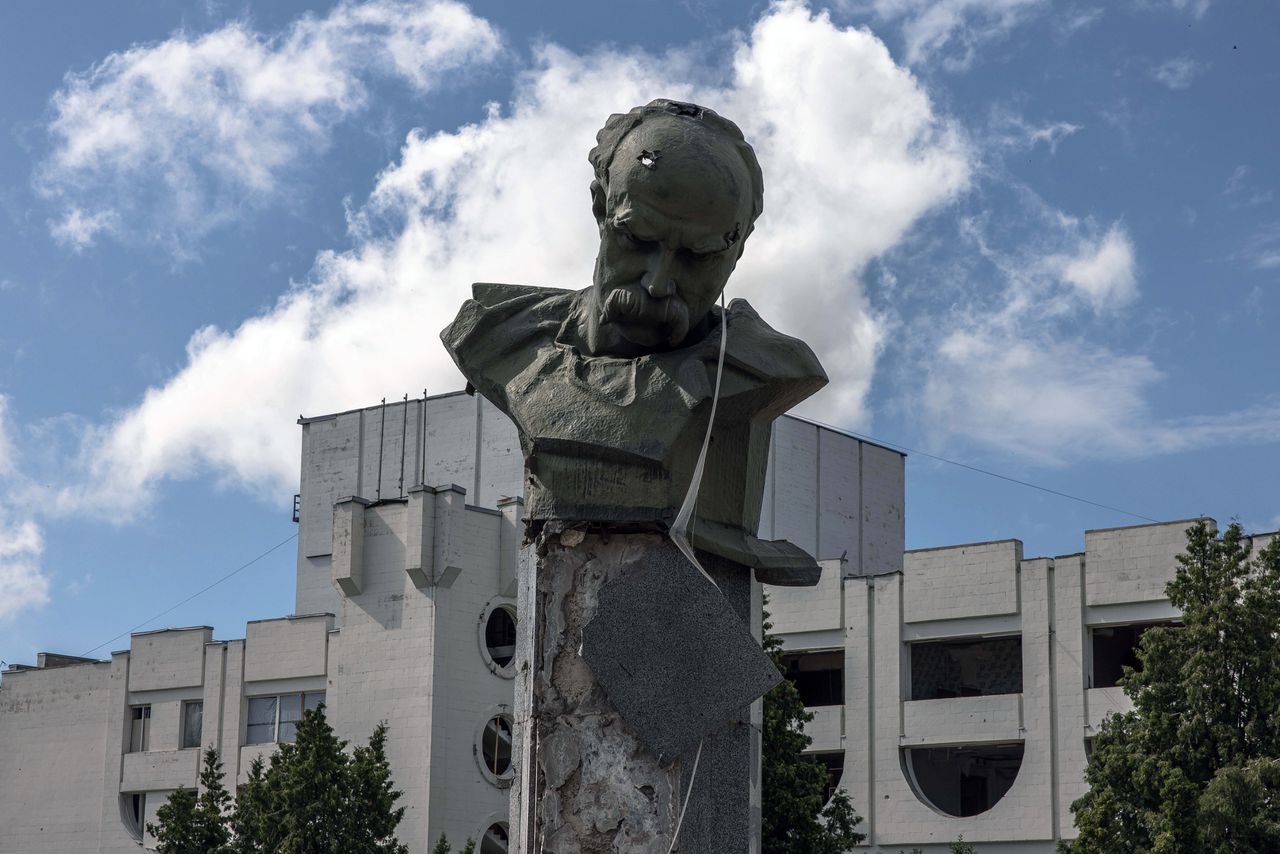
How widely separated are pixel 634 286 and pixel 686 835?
184cm

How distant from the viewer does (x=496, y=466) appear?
3869cm

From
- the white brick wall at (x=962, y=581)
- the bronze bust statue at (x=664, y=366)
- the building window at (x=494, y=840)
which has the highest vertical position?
→ the white brick wall at (x=962, y=581)

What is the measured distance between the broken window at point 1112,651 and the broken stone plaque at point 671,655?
90.6 feet

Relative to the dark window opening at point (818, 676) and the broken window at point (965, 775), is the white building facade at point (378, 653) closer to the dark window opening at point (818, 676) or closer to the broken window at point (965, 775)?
the dark window opening at point (818, 676)

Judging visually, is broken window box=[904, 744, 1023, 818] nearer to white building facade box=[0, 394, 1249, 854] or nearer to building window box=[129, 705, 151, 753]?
white building facade box=[0, 394, 1249, 854]

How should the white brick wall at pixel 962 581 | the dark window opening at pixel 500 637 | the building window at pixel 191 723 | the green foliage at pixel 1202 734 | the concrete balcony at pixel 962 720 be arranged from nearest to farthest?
the green foliage at pixel 1202 734, the concrete balcony at pixel 962 720, the white brick wall at pixel 962 581, the dark window opening at pixel 500 637, the building window at pixel 191 723

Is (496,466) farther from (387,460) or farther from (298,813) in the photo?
(298,813)

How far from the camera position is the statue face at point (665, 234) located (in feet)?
19.0

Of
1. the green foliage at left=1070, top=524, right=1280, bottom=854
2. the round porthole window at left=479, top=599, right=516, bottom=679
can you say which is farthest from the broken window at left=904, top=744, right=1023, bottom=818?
the green foliage at left=1070, top=524, right=1280, bottom=854

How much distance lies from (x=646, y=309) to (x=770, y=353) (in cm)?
45

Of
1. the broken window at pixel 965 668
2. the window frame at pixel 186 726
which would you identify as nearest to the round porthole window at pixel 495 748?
the window frame at pixel 186 726

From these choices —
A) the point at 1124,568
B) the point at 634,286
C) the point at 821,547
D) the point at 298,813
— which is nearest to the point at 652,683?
the point at 634,286

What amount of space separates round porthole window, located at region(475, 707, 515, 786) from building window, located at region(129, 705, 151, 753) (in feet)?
29.9

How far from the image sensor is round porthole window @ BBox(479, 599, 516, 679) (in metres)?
34.8
